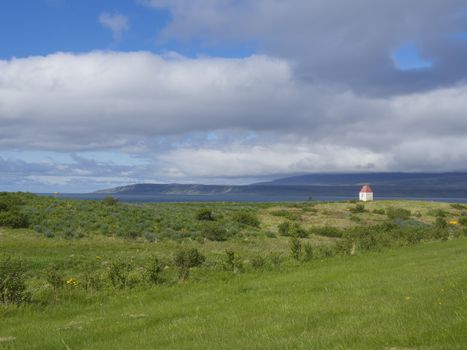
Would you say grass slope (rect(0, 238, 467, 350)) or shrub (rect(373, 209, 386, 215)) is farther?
shrub (rect(373, 209, 386, 215))

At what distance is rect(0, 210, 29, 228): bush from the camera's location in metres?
38.0

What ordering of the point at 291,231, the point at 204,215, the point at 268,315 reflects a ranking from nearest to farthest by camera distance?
the point at 268,315, the point at 291,231, the point at 204,215

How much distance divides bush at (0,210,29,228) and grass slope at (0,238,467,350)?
24720 mm

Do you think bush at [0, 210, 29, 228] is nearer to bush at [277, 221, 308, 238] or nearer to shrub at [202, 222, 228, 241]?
shrub at [202, 222, 228, 241]

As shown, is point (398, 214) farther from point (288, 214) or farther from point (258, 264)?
point (258, 264)

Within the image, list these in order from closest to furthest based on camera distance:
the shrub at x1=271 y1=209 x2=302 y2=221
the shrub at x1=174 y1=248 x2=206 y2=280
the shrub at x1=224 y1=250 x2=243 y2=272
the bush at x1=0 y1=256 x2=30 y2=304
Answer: the bush at x1=0 y1=256 x2=30 y2=304 → the shrub at x1=174 y1=248 x2=206 y2=280 → the shrub at x1=224 y1=250 x2=243 y2=272 → the shrub at x1=271 y1=209 x2=302 y2=221

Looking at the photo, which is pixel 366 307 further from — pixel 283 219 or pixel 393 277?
pixel 283 219

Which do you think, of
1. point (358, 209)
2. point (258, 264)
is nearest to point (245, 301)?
point (258, 264)

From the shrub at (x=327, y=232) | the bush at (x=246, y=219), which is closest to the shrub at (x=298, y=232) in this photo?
the shrub at (x=327, y=232)

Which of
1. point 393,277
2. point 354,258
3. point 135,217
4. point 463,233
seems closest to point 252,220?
point 135,217

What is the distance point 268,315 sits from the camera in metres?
10.9

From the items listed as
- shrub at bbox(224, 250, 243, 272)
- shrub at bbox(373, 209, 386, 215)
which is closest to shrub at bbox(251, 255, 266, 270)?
shrub at bbox(224, 250, 243, 272)

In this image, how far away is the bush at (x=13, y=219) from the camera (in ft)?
125

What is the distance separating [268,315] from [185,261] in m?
10.5
